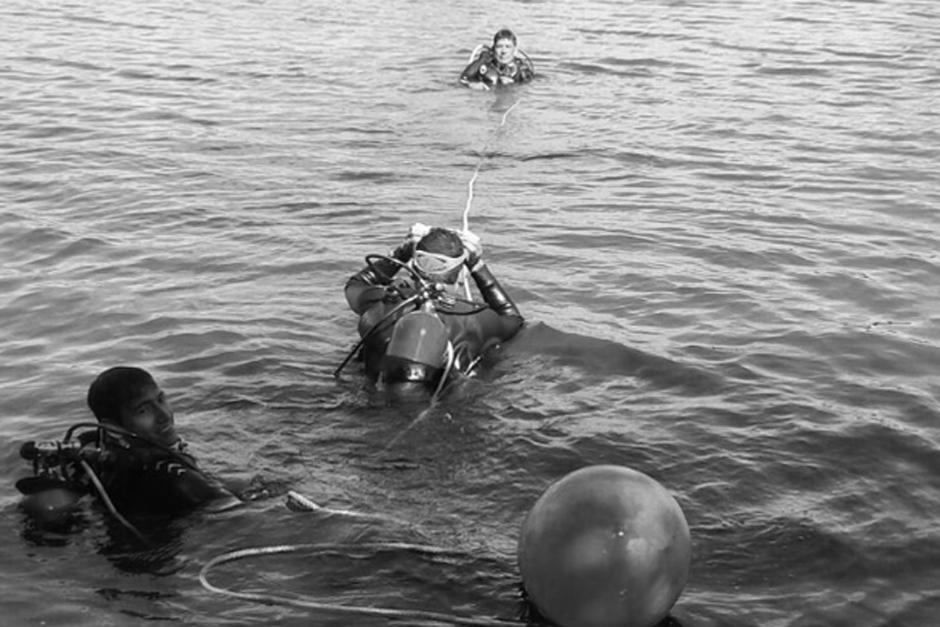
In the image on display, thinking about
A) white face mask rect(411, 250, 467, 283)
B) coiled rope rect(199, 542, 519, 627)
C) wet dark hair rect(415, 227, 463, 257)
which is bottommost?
coiled rope rect(199, 542, 519, 627)

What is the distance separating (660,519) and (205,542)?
240 centimetres

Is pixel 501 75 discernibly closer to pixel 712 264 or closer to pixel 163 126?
pixel 163 126

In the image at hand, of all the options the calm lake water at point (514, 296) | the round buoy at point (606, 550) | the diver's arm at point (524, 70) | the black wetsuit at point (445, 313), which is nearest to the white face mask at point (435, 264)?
the black wetsuit at point (445, 313)

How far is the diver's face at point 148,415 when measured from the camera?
21.0 feet

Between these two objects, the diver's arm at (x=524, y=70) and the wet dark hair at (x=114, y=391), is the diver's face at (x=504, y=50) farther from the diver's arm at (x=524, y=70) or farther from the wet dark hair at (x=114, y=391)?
the wet dark hair at (x=114, y=391)

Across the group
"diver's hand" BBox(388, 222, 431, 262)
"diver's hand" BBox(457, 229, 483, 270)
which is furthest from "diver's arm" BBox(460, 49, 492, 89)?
"diver's hand" BBox(457, 229, 483, 270)

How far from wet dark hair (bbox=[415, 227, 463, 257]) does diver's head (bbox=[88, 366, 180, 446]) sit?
234cm

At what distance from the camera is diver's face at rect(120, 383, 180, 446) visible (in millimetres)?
6406

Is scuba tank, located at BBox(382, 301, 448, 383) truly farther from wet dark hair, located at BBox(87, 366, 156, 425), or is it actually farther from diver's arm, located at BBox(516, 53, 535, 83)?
diver's arm, located at BBox(516, 53, 535, 83)

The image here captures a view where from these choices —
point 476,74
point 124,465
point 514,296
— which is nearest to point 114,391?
point 124,465

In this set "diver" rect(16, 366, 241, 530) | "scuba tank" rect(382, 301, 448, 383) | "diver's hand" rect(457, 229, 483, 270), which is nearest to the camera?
"diver" rect(16, 366, 241, 530)

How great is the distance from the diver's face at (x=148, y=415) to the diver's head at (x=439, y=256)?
7.46 ft

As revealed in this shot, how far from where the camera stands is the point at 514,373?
8797mm

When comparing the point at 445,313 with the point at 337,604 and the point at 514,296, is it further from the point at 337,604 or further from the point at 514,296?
the point at 337,604
